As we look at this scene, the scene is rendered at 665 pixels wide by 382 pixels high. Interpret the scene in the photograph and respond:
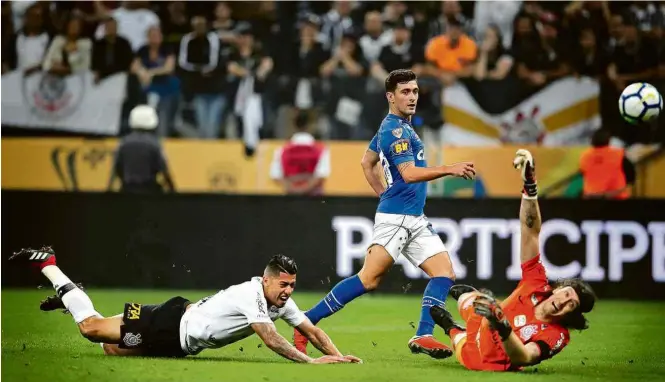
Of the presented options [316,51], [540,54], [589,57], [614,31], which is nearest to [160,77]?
[316,51]

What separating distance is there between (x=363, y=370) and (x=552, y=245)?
646 cm

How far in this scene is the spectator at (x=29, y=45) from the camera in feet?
51.4

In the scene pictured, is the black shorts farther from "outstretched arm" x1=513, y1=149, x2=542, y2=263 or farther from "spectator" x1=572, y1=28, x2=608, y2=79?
"spectator" x1=572, y1=28, x2=608, y2=79

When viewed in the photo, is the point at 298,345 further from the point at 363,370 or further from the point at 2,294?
the point at 2,294

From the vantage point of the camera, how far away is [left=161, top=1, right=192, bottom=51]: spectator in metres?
16.2

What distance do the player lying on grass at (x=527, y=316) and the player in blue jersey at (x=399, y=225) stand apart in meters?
0.49

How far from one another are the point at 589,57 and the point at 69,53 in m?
7.24

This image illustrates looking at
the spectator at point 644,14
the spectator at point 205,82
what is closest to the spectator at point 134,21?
the spectator at point 205,82

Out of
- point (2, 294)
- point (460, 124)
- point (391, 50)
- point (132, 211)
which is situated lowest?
point (2, 294)

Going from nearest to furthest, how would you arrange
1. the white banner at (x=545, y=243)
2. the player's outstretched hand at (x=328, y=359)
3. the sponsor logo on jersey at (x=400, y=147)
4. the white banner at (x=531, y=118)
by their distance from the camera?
1. the player's outstretched hand at (x=328, y=359)
2. the sponsor logo on jersey at (x=400, y=147)
3. the white banner at (x=545, y=243)
4. the white banner at (x=531, y=118)

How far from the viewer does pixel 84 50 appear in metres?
15.9

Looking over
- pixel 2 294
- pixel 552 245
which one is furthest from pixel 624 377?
pixel 2 294

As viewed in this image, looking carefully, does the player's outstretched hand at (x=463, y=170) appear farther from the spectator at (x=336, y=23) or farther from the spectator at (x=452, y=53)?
the spectator at (x=336, y=23)

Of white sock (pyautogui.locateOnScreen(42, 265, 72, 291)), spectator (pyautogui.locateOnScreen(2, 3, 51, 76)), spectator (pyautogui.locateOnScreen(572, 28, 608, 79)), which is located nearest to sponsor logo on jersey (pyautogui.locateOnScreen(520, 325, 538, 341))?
white sock (pyautogui.locateOnScreen(42, 265, 72, 291))
